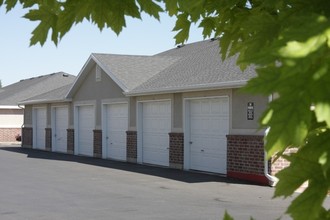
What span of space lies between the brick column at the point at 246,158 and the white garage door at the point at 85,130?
11.2m

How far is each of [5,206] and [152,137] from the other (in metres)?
9.94

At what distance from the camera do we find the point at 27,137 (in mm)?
35688

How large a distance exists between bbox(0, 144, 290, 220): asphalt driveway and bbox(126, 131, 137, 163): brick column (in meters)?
1.32

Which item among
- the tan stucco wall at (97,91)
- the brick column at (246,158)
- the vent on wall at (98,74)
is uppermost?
the vent on wall at (98,74)

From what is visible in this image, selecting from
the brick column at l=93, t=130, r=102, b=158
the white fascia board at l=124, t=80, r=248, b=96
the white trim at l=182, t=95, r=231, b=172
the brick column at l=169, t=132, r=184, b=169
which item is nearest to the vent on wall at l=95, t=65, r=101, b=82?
the brick column at l=93, t=130, r=102, b=158

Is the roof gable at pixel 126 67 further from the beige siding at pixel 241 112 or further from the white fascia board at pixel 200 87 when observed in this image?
the beige siding at pixel 241 112

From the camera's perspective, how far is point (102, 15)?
2.41m

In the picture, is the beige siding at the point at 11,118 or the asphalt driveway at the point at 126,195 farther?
the beige siding at the point at 11,118

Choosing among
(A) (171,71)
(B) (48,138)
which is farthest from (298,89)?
(B) (48,138)

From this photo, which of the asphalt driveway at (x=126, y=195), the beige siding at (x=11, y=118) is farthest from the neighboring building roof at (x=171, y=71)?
the beige siding at (x=11, y=118)

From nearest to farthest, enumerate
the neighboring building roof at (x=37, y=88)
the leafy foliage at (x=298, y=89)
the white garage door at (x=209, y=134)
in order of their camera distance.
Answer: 1. the leafy foliage at (x=298, y=89)
2. the white garage door at (x=209, y=134)
3. the neighboring building roof at (x=37, y=88)

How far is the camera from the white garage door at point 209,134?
17.6 m

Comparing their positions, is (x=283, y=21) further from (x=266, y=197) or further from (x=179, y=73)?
(x=179, y=73)

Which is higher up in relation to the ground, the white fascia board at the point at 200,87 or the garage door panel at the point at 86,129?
the white fascia board at the point at 200,87
